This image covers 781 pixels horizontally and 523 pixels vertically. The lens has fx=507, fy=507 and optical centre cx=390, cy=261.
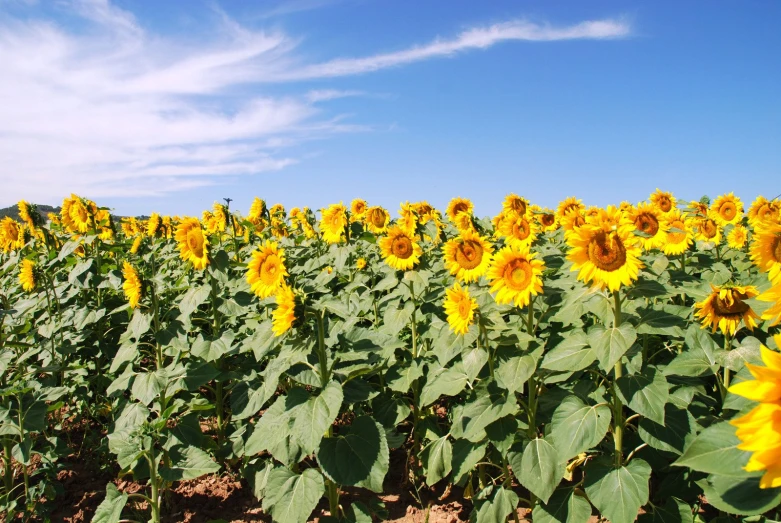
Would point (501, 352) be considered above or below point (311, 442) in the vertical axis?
above

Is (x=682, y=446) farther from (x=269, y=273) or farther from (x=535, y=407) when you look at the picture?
(x=269, y=273)

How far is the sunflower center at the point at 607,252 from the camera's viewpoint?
2.76m

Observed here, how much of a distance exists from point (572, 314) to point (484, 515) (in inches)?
55.8

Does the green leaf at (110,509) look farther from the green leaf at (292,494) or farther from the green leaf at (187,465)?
the green leaf at (292,494)

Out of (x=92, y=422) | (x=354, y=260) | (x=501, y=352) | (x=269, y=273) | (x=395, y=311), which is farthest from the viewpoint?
(x=354, y=260)

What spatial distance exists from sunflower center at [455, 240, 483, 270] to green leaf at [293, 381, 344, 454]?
1569mm

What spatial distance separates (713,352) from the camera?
2791mm

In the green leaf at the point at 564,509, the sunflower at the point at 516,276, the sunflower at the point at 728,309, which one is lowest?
the green leaf at the point at 564,509

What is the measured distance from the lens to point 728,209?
7.80 meters

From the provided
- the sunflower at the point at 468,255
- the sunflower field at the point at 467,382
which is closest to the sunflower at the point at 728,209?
the sunflower field at the point at 467,382

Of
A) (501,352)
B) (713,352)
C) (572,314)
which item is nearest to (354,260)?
(501,352)

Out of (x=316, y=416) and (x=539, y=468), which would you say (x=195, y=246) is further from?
(x=539, y=468)

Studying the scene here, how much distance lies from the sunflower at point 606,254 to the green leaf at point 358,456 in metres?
1.60

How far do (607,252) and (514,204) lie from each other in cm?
368
